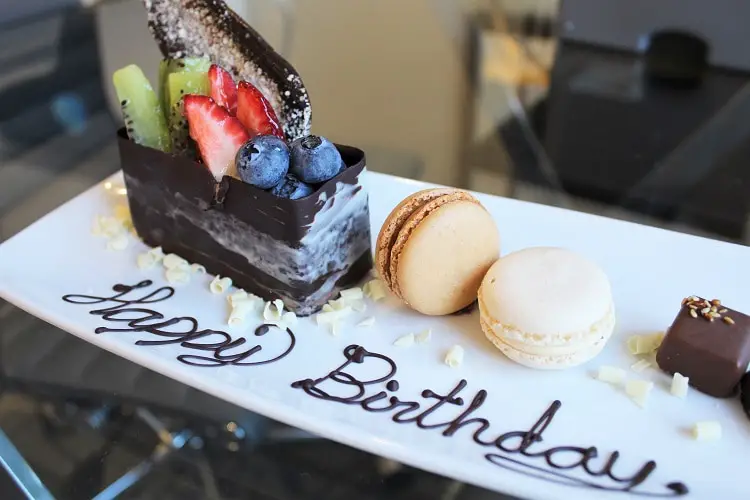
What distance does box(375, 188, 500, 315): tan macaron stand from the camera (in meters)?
1.16

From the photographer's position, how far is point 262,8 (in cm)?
275

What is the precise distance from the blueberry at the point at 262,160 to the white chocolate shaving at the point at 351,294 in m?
0.25

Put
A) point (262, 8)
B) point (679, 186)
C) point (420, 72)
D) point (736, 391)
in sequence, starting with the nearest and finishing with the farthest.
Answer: point (736, 391)
point (679, 186)
point (420, 72)
point (262, 8)

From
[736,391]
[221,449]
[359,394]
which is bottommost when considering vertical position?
[221,449]

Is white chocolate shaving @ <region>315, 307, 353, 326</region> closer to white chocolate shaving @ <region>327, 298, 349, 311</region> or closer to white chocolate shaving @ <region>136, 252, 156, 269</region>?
white chocolate shaving @ <region>327, 298, 349, 311</region>

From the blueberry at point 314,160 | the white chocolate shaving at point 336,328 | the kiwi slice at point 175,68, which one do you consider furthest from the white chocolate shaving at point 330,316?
the kiwi slice at point 175,68

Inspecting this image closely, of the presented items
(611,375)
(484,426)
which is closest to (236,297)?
(484,426)

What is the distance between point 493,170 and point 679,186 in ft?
1.49

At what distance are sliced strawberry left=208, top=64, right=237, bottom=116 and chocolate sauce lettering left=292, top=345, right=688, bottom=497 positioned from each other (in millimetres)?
501

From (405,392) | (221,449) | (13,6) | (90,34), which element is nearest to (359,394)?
(405,392)

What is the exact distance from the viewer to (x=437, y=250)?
1.16 meters

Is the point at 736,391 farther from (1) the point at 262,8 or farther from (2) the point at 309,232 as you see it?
(1) the point at 262,8

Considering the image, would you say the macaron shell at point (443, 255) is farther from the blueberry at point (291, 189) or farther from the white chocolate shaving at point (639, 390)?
the white chocolate shaving at point (639, 390)

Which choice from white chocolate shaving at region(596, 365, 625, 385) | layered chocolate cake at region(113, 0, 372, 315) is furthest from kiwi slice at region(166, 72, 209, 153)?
white chocolate shaving at region(596, 365, 625, 385)
